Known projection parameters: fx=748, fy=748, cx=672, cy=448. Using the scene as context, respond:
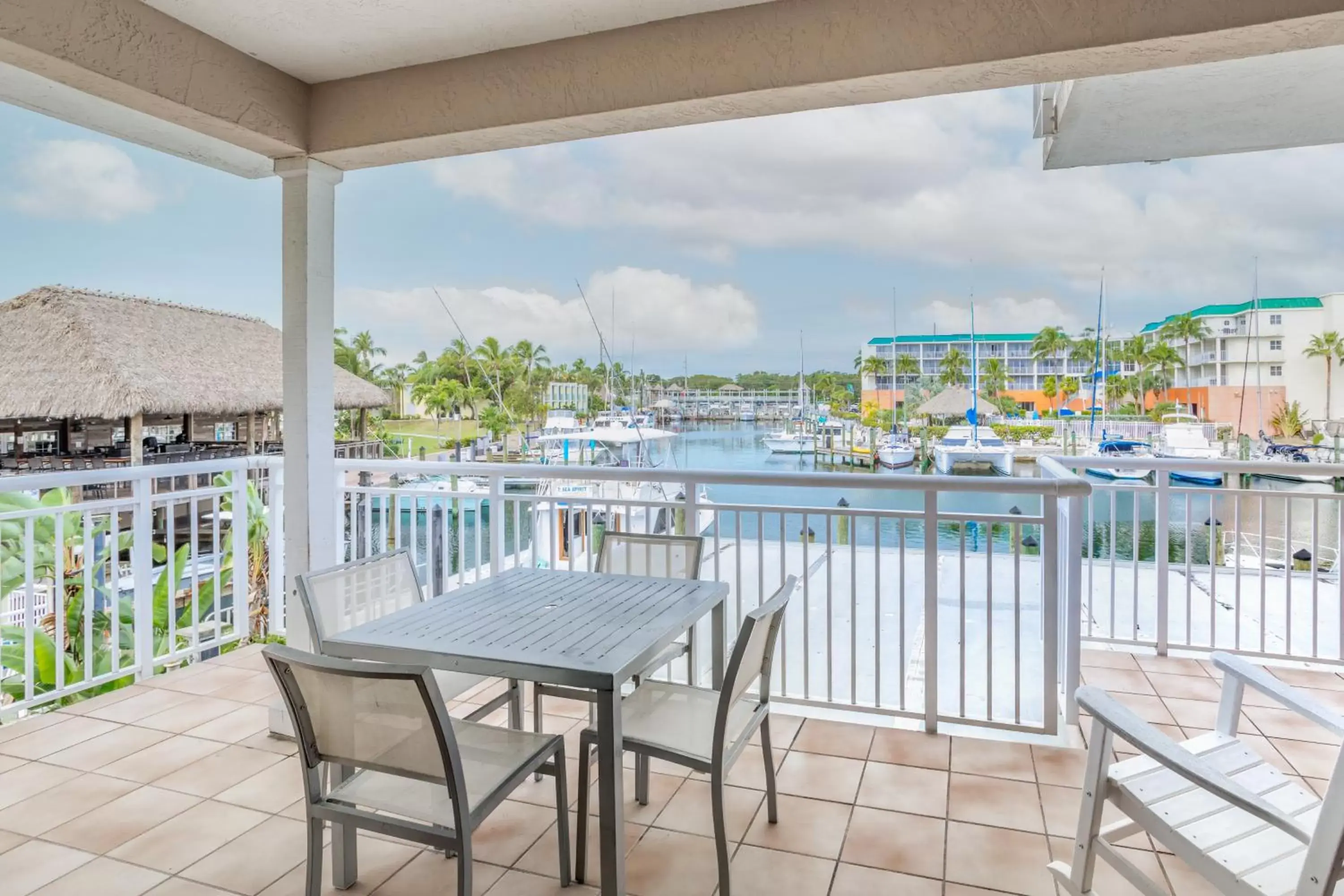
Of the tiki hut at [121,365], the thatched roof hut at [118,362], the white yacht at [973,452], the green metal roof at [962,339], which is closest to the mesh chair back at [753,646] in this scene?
the tiki hut at [121,365]

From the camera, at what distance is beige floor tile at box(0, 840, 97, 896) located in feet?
6.82

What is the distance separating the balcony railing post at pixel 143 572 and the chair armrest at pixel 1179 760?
3756mm

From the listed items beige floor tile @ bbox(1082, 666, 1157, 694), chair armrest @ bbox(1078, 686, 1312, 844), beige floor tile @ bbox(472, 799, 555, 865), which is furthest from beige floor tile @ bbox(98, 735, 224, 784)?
beige floor tile @ bbox(1082, 666, 1157, 694)

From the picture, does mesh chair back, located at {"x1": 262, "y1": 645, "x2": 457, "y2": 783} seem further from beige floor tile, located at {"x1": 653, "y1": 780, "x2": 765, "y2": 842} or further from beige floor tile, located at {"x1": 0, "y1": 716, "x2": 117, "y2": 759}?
beige floor tile, located at {"x1": 0, "y1": 716, "x2": 117, "y2": 759}

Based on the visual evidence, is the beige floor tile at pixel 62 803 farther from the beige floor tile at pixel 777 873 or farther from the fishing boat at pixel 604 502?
the beige floor tile at pixel 777 873

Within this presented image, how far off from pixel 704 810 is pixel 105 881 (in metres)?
1.74

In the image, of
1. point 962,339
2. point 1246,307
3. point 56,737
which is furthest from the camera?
point 962,339

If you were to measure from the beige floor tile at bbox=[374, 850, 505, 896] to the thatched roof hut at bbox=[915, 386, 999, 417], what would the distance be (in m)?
10.3

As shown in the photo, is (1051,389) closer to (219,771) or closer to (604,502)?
(604,502)

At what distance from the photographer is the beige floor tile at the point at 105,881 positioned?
80.8 inches

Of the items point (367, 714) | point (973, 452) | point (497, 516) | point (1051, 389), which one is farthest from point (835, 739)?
point (1051, 389)

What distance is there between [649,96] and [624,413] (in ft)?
33.2

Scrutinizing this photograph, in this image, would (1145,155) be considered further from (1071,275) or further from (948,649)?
(1071,275)

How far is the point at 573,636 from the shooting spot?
201 cm
